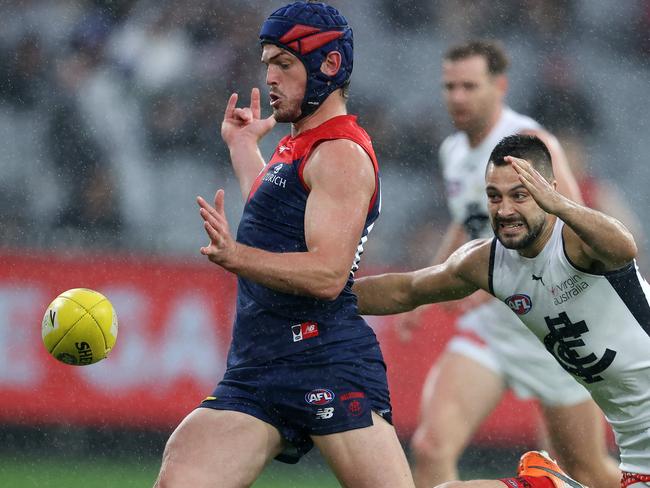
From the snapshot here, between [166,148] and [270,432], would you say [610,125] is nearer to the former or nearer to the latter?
[166,148]

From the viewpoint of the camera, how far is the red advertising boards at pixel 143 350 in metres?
8.99

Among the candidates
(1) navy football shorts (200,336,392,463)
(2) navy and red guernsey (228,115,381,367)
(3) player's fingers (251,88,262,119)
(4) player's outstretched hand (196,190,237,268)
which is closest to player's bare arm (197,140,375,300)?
(4) player's outstretched hand (196,190,237,268)

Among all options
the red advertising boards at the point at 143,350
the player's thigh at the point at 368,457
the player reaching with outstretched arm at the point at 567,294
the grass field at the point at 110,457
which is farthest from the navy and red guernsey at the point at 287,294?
the red advertising boards at the point at 143,350

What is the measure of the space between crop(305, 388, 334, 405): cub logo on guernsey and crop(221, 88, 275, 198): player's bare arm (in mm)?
1166

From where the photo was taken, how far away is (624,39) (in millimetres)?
11969

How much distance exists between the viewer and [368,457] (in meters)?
→ 4.43

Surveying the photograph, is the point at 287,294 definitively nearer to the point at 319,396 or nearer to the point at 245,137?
the point at 319,396

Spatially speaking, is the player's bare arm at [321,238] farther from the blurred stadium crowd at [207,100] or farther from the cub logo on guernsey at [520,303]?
the blurred stadium crowd at [207,100]

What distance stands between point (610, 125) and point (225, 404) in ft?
25.2

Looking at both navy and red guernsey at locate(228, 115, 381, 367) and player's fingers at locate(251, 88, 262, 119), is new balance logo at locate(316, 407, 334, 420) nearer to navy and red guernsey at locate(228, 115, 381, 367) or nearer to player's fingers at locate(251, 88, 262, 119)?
navy and red guernsey at locate(228, 115, 381, 367)

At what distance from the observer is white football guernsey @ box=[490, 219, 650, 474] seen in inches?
193

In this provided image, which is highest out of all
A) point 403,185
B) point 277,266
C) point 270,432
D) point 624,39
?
point 624,39

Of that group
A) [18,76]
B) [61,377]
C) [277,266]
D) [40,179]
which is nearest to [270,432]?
[277,266]

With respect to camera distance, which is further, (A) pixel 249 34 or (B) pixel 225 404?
(A) pixel 249 34
